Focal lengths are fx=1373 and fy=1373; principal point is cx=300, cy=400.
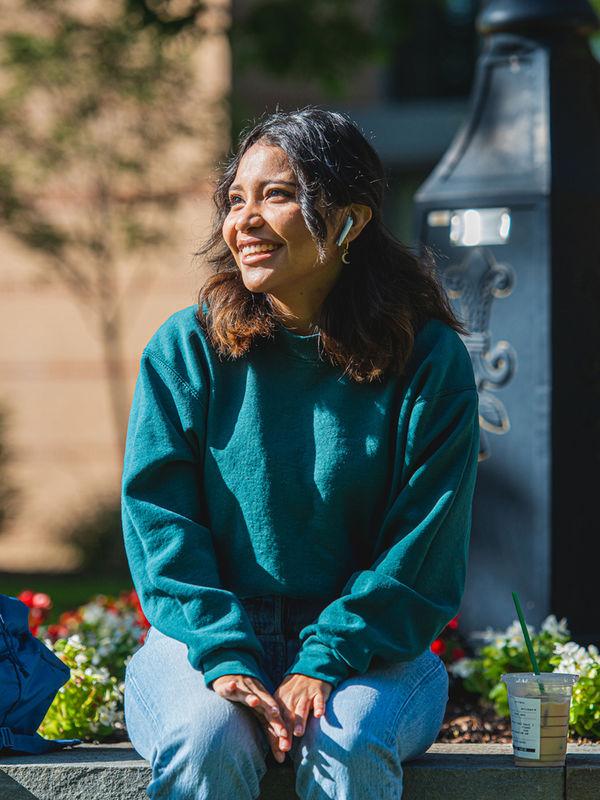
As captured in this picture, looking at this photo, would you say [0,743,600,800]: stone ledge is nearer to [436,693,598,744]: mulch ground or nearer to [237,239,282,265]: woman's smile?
[436,693,598,744]: mulch ground

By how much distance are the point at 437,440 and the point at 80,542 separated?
376 inches

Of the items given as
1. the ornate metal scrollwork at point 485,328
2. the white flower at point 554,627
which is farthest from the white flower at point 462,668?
the ornate metal scrollwork at point 485,328

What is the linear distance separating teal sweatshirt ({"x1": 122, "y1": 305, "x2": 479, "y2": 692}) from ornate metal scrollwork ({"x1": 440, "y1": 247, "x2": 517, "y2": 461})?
1619 mm

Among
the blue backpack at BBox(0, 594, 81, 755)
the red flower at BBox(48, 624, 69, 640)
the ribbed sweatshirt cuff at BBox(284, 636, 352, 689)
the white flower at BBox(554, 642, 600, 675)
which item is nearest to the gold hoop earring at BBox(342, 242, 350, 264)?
the ribbed sweatshirt cuff at BBox(284, 636, 352, 689)

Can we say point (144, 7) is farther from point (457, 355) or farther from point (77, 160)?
point (77, 160)

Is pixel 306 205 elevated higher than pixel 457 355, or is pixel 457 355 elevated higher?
pixel 306 205

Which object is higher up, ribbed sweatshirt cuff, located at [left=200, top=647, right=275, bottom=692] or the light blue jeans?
ribbed sweatshirt cuff, located at [left=200, top=647, right=275, bottom=692]

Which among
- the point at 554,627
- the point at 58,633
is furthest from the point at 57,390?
the point at 554,627

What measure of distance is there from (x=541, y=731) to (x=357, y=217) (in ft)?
4.26

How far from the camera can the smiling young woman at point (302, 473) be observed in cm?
300

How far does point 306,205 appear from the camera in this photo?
127 inches

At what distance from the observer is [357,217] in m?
3.36

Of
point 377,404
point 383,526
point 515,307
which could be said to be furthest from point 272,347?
point 515,307

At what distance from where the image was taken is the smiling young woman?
118 inches
